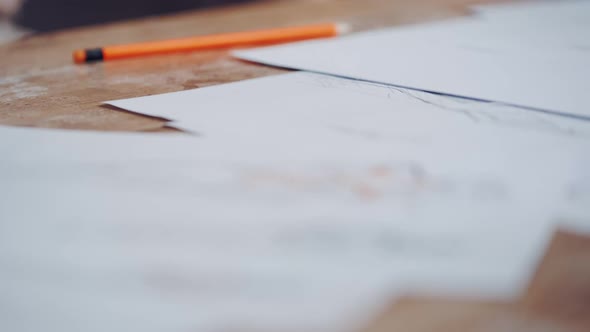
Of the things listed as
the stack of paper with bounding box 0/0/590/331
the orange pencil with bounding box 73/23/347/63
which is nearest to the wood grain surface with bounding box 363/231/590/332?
the stack of paper with bounding box 0/0/590/331

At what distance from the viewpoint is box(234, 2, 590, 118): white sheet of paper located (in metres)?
0.50

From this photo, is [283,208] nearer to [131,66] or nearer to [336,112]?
[336,112]

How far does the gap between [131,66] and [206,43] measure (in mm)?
118

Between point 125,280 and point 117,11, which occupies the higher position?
point 117,11

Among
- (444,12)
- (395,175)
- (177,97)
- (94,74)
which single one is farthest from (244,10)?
(395,175)

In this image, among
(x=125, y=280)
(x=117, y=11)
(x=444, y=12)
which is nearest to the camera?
(x=125, y=280)

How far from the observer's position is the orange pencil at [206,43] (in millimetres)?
701

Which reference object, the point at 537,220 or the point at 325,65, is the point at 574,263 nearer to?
the point at 537,220

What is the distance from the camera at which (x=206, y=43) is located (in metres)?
0.75

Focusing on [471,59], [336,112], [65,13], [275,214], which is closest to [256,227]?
[275,214]

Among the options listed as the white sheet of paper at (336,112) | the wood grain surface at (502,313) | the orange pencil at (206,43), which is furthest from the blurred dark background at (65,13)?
the wood grain surface at (502,313)

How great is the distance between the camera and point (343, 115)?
1.45 feet

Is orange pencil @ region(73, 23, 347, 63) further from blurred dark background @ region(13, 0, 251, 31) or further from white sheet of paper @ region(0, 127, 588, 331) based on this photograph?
blurred dark background @ region(13, 0, 251, 31)

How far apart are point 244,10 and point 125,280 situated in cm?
94
